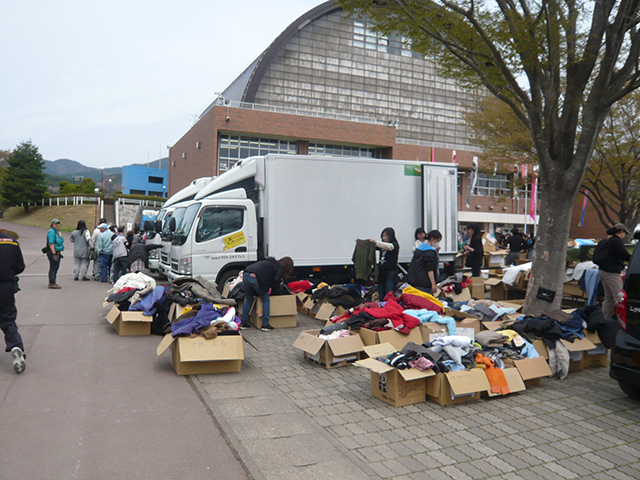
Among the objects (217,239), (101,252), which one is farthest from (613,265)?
(101,252)

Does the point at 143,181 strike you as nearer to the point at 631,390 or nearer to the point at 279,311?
the point at 279,311

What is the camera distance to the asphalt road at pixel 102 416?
3.41 meters

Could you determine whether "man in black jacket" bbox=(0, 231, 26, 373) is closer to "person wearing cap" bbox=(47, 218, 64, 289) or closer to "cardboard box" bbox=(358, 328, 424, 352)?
"cardboard box" bbox=(358, 328, 424, 352)

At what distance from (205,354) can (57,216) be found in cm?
5023

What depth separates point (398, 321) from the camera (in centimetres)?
663

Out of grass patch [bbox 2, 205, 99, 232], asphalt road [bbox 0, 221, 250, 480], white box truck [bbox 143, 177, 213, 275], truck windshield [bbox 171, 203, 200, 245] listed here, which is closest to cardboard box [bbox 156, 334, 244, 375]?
asphalt road [bbox 0, 221, 250, 480]

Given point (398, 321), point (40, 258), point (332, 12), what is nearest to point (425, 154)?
Answer: point (332, 12)

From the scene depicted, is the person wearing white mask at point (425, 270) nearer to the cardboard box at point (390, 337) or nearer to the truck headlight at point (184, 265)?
the cardboard box at point (390, 337)

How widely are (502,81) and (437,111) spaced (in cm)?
5618

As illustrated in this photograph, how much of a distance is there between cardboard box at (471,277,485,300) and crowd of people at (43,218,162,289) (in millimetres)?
8314

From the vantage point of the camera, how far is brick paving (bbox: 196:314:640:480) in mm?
3633

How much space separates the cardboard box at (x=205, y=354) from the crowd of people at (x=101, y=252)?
23.0 feet

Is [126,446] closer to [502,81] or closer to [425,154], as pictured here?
[502,81]

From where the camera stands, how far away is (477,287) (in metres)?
11.3
